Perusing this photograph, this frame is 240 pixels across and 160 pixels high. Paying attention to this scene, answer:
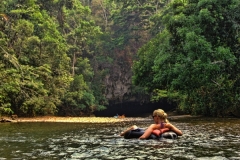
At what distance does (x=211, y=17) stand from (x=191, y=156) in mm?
20524

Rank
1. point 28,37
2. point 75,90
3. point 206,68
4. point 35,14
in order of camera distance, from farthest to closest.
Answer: point 75,90 → point 35,14 → point 28,37 → point 206,68

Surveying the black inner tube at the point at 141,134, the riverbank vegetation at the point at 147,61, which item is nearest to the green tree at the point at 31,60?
the riverbank vegetation at the point at 147,61

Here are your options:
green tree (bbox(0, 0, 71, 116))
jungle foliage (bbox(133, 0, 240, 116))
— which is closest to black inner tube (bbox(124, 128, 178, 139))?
jungle foliage (bbox(133, 0, 240, 116))

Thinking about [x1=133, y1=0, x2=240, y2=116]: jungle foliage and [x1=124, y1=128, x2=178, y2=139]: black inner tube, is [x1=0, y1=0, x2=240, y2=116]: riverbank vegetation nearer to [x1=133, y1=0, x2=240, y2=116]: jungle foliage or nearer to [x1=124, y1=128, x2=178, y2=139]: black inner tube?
[x1=133, y1=0, x2=240, y2=116]: jungle foliage

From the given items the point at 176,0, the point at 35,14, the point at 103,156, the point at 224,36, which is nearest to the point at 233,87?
the point at 224,36

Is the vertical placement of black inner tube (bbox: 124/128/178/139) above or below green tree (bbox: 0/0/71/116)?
below

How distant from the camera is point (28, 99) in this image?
3381 cm

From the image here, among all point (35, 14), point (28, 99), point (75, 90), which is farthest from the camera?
point (75, 90)

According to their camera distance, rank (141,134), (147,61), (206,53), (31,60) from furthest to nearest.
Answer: (147,61)
(31,60)
(206,53)
(141,134)

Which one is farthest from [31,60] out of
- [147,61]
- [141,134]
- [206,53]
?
[141,134]

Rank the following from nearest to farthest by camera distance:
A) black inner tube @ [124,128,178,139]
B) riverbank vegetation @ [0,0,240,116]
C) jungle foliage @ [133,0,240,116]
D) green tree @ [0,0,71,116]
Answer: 1. black inner tube @ [124,128,178,139]
2. jungle foliage @ [133,0,240,116]
3. riverbank vegetation @ [0,0,240,116]
4. green tree @ [0,0,71,116]

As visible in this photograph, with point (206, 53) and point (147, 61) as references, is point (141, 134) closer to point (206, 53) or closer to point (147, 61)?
point (206, 53)

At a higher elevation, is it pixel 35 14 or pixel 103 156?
pixel 35 14

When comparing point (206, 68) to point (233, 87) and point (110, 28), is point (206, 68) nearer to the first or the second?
point (233, 87)
